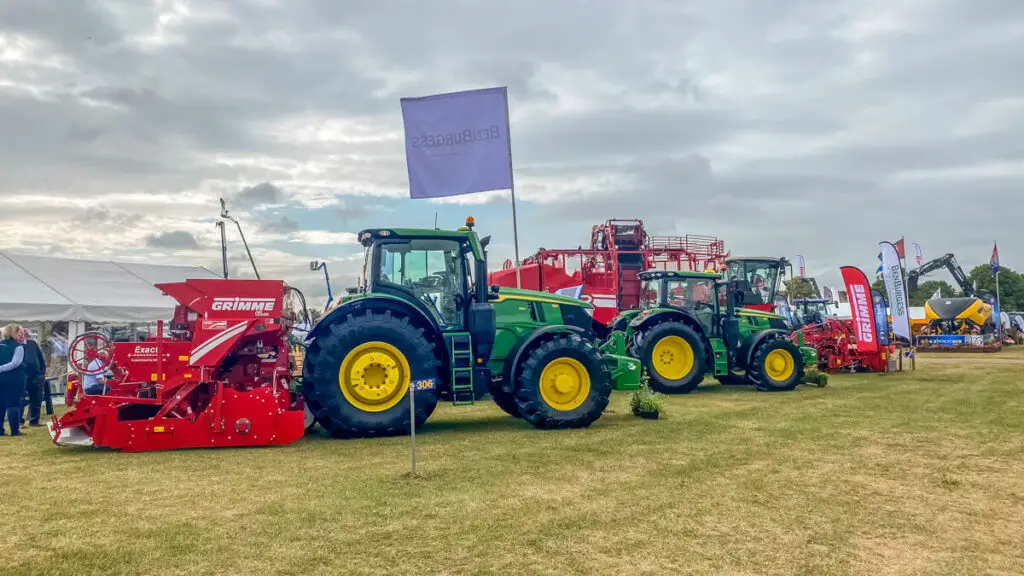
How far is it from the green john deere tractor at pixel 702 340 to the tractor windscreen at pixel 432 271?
15.3 feet

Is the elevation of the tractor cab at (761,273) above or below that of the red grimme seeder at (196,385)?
above

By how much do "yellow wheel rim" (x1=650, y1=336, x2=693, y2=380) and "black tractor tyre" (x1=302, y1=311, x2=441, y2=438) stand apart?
586 cm

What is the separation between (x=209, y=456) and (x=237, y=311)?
5.24 feet

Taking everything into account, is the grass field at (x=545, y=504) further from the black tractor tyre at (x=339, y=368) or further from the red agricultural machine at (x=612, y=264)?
the red agricultural machine at (x=612, y=264)

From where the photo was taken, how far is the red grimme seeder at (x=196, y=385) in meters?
7.18

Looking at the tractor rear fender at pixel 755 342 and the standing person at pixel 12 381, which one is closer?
the standing person at pixel 12 381

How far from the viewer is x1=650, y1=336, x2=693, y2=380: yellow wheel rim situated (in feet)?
41.7

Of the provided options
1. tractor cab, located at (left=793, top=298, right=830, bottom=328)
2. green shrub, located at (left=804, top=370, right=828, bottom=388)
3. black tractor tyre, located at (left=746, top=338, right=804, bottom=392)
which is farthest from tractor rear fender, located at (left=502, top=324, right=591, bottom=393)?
tractor cab, located at (left=793, top=298, right=830, bottom=328)

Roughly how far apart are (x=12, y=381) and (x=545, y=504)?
25.4 ft

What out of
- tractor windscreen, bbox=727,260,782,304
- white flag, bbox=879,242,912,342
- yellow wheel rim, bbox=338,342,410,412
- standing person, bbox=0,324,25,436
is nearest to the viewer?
yellow wheel rim, bbox=338,342,410,412

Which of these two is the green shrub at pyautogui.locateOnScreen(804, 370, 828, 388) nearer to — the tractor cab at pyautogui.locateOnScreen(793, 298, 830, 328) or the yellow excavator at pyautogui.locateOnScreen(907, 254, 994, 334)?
the tractor cab at pyautogui.locateOnScreen(793, 298, 830, 328)

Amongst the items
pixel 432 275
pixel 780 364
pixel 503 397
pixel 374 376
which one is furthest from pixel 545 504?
pixel 780 364

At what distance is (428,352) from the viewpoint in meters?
7.87

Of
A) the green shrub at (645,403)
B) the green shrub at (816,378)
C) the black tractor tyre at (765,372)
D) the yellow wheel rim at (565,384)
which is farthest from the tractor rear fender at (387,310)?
the green shrub at (816,378)
